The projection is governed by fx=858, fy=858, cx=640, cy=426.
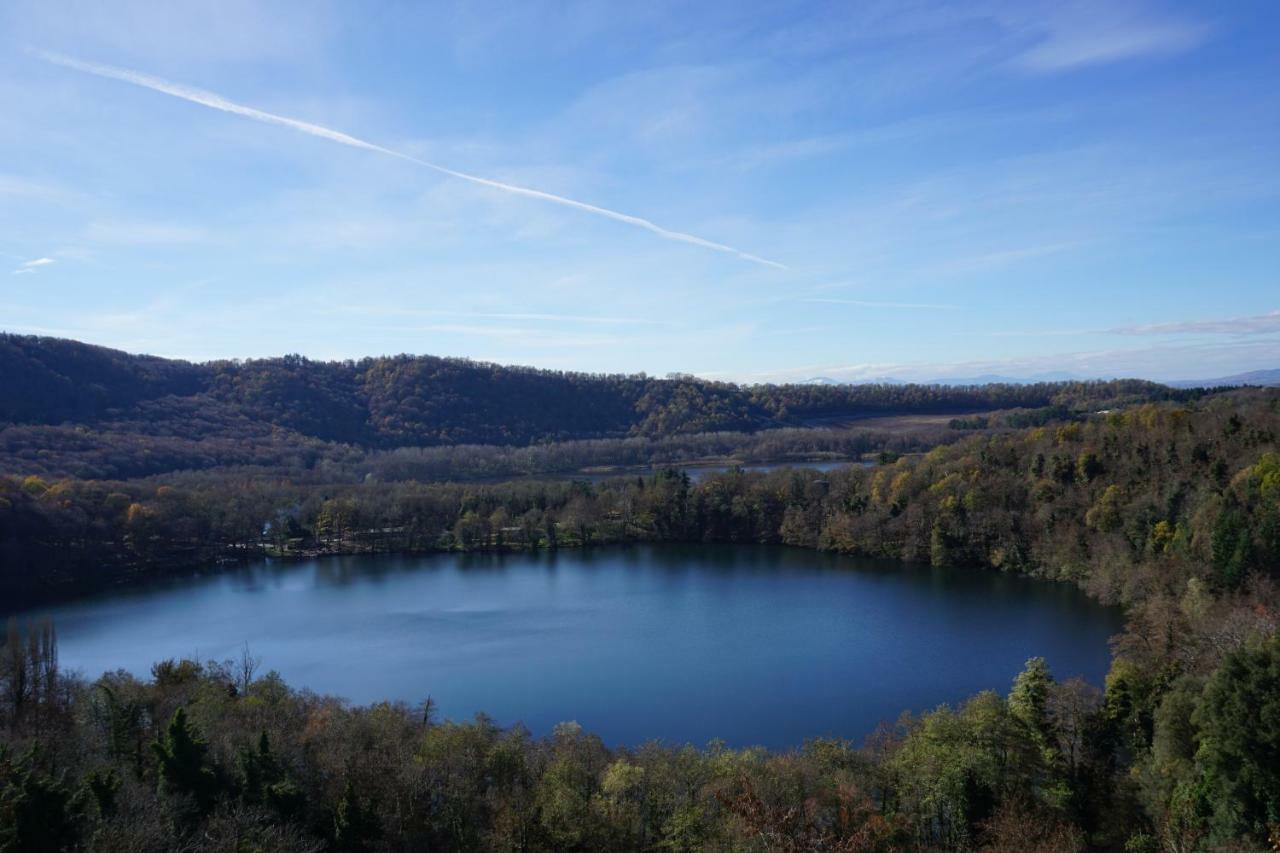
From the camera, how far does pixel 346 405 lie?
8756 centimetres

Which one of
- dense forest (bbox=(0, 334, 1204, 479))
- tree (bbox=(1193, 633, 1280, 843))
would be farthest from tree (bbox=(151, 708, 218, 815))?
dense forest (bbox=(0, 334, 1204, 479))

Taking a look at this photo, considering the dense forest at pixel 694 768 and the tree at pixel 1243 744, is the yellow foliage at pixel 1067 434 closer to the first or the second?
the dense forest at pixel 694 768

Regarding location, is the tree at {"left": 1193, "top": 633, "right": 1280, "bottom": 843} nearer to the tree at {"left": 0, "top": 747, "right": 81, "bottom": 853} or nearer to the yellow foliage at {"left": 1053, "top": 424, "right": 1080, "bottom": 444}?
the tree at {"left": 0, "top": 747, "right": 81, "bottom": 853}

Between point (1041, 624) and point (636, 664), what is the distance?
14.5m

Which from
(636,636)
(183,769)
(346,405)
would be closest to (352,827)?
(183,769)

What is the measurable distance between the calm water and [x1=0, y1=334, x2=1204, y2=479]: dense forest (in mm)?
23551

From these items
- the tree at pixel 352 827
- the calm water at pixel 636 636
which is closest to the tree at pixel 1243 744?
the calm water at pixel 636 636

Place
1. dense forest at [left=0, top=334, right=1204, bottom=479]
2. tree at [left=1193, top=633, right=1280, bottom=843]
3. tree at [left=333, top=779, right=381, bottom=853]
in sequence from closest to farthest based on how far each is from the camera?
tree at [left=333, top=779, right=381, bottom=853], tree at [left=1193, top=633, right=1280, bottom=843], dense forest at [left=0, top=334, right=1204, bottom=479]

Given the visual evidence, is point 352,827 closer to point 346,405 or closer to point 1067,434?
point 1067,434

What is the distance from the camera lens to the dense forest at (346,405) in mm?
63156

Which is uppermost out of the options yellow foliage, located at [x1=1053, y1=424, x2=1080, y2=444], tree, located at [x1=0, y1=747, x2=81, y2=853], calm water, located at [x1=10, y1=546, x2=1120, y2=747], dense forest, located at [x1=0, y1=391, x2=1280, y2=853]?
yellow foliage, located at [x1=1053, y1=424, x2=1080, y2=444]

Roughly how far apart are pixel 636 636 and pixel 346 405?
6447 centimetres

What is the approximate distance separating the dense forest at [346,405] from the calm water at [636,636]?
77.3 ft

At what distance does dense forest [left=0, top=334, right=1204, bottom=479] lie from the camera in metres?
63.2
